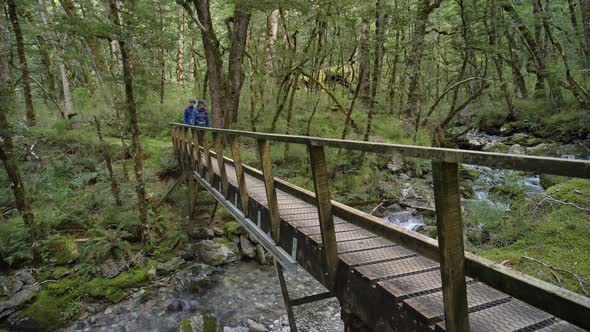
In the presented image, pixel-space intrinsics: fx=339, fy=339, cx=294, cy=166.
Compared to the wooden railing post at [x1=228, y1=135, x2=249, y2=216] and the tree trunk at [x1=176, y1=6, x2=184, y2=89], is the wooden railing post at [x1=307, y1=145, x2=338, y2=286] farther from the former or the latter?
the tree trunk at [x1=176, y1=6, x2=184, y2=89]

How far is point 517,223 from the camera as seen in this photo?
6.35 m

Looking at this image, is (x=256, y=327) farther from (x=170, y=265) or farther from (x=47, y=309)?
(x=47, y=309)

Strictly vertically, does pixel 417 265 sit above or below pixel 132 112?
below

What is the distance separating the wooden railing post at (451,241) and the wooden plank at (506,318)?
205mm

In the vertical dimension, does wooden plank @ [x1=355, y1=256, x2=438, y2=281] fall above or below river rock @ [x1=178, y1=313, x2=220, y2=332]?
above

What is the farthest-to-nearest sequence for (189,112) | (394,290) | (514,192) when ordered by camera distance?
(189,112), (514,192), (394,290)

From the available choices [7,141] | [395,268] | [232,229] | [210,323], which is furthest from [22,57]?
[395,268]

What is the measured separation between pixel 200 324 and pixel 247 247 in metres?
3.20

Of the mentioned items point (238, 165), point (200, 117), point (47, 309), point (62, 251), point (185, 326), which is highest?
point (200, 117)

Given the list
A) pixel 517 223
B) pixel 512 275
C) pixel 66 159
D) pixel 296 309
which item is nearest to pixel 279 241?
pixel 512 275

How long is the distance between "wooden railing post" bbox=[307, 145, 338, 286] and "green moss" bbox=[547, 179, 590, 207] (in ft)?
19.6

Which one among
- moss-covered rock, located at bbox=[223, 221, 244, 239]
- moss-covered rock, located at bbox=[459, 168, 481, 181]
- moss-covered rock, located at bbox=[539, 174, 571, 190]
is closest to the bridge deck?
moss-covered rock, located at bbox=[223, 221, 244, 239]

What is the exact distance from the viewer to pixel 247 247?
9.84 metres

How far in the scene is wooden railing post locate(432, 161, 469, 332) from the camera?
1.64 meters
